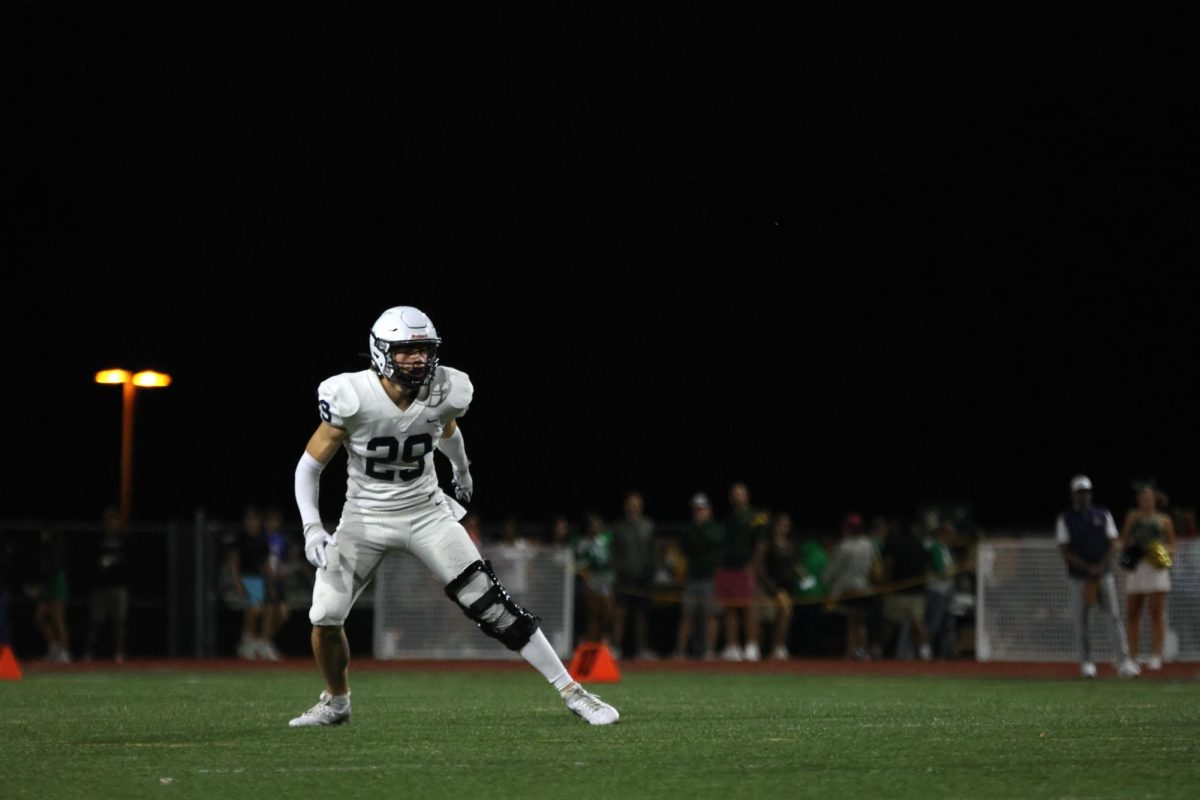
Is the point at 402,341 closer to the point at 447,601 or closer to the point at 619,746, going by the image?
the point at 619,746

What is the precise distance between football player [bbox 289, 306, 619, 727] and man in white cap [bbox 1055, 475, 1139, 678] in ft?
24.1

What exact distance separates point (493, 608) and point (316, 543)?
859 millimetres

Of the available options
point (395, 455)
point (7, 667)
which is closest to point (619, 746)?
point (395, 455)

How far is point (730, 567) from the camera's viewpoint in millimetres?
18484

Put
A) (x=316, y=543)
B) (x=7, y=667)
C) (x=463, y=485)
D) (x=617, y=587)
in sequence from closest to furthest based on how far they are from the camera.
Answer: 1. (x=316, y=543)
2. (x=463, y=485)
3. (x=7, y=667)
4. (x=617, y=587)

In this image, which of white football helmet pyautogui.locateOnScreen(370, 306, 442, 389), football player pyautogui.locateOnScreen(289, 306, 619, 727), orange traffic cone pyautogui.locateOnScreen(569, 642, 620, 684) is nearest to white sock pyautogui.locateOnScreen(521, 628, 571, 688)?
football player pyautogui.locateOnScreen(289, 306, 619, 727)

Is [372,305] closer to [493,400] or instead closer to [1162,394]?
[493,400]

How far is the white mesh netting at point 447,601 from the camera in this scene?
19.8m

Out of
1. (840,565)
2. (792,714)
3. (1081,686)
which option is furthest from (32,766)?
(840,565)

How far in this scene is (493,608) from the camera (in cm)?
844

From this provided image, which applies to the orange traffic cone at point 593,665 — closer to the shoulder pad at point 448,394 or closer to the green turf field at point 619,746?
the green turf field at point 619,746

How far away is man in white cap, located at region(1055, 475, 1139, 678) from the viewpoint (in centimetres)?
1469

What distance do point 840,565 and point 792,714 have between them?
33.5 feet

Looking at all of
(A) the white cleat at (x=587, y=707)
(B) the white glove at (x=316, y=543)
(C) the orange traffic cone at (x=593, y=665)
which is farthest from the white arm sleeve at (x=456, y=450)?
(C) the orange traffic cone at (x=593, y=665)
